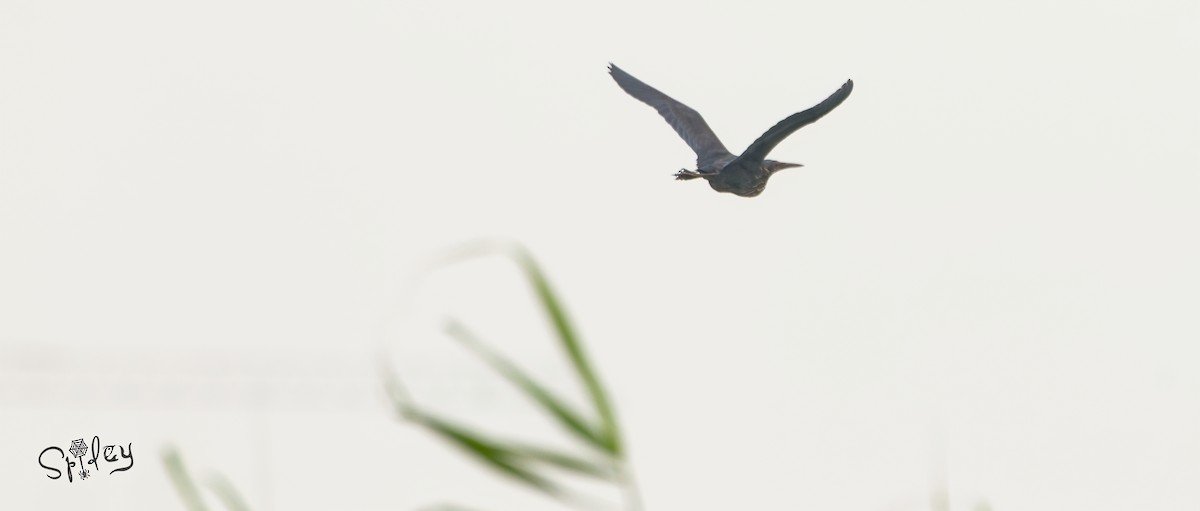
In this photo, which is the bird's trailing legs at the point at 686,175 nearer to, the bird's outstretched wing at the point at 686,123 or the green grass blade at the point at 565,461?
the bird's outstretched wing at the point at 686,123

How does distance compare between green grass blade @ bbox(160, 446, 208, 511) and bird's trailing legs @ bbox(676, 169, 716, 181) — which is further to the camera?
bird's trailing legs @ bbox(676, 169, 716, 181)

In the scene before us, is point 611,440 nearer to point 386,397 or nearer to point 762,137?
point 386,397

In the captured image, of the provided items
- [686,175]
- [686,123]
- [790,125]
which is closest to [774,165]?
[686,175]

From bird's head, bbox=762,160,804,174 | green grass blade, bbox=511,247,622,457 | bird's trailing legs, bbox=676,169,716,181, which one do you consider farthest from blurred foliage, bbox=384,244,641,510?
bird's head, bbox=762,160,804,174

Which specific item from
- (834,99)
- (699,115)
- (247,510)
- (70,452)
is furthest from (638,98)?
(247,510)

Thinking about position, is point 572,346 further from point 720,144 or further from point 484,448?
point 720,144

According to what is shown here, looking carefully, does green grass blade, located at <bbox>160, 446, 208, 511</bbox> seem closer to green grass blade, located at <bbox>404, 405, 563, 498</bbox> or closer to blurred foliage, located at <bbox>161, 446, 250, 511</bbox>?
blurred foliage, located at <bbox>161, 446, 250, 511</bbox>
